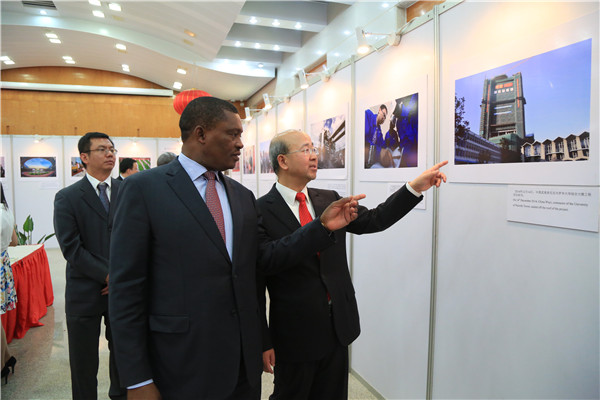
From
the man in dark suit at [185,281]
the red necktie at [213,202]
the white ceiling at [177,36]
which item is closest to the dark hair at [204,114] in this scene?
the man in dark suit at [185,281]

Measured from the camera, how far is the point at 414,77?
2.50m

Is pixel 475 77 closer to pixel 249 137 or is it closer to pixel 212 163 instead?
pixel 212 163

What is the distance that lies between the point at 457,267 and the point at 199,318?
163 centimetres

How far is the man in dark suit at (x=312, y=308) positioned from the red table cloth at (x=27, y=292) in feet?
11.5

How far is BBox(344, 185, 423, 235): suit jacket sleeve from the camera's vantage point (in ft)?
5.85

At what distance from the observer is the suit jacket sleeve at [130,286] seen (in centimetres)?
124

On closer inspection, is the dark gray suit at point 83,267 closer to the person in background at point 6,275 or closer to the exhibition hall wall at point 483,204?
the person in background at point 6,275

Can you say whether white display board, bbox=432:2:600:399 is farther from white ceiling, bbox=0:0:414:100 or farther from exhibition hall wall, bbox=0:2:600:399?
white ceiling, bbox=0:0:414:100

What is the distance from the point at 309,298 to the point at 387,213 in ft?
1.94

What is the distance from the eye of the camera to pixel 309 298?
1762mm

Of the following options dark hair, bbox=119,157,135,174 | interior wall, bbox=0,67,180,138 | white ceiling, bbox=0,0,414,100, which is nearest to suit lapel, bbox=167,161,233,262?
dark hair, bbox=119,157,135,174

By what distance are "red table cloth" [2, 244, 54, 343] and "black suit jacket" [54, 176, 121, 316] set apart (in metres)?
2.07

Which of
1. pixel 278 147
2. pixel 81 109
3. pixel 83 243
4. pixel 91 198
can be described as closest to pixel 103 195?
pixel 91 198

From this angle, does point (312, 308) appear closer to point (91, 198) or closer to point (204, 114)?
point (204, 114)
